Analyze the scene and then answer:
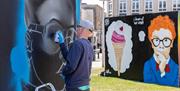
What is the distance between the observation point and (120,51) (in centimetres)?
1561

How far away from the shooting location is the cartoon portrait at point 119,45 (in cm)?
1523

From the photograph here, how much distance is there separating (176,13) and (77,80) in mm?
9282

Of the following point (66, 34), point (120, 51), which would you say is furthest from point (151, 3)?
point (66, 34)

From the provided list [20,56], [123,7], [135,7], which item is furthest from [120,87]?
[135,7]

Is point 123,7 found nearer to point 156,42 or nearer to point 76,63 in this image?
point 156,42

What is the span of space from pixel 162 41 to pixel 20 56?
9.81 m

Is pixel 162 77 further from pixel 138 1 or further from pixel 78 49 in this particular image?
pixel 138 1

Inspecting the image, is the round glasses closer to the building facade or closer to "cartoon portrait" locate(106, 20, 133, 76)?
"cartoon portrait" locate(106, 20, 133, 76)

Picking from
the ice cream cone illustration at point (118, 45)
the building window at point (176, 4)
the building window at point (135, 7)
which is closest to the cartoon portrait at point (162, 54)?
the ice cream cone illustration at point (118, 45)

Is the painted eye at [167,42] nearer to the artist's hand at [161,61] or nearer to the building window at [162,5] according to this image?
the artist's hand at [161,61]

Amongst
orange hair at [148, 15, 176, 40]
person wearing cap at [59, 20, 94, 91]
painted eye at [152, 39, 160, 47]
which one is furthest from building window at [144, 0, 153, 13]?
person wearing cap at [59, 20, 94, 91]

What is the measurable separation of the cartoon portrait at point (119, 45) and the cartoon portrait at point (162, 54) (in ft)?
3.30

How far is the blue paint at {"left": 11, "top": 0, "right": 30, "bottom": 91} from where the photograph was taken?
4352mm

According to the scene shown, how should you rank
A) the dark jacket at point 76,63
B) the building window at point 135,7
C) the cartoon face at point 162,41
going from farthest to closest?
the building window at point 135,7, the cartoon face at point 162,41, the dark jacket at point 76,63
